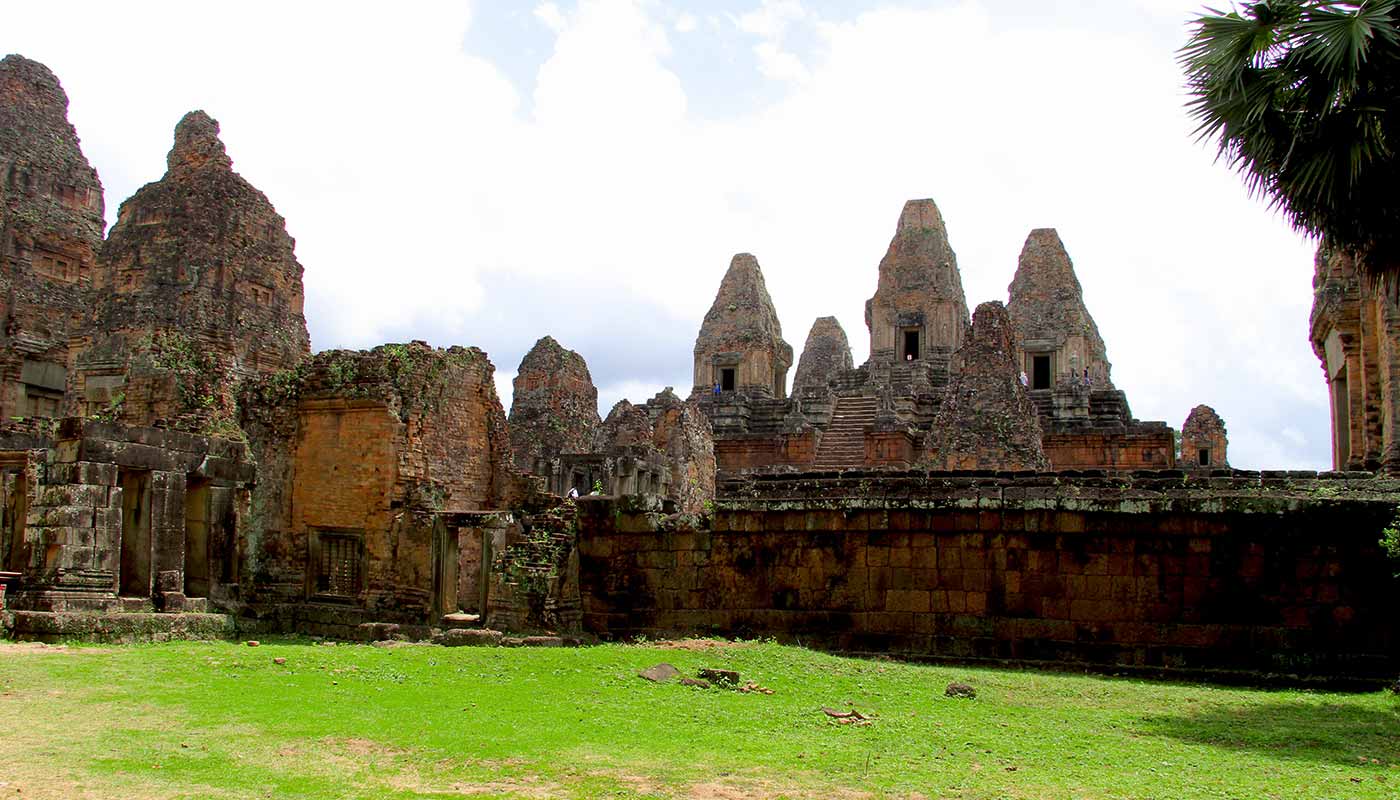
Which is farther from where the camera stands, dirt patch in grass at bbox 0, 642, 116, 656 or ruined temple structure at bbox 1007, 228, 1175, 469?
ruined temple structure at bbox 1007, 228, 1175, 469

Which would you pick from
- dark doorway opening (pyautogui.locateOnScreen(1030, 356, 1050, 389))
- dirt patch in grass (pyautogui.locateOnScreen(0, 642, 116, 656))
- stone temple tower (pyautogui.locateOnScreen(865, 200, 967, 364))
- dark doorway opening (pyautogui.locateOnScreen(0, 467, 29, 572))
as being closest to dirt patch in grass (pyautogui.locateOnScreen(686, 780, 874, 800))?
dirt patch in grass (pyautogui.locateOnScreen(0, 642, 116, 656))

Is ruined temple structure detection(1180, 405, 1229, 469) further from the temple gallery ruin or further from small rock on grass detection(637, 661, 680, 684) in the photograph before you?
small rock on grass detection(637, 661, 680, 684)

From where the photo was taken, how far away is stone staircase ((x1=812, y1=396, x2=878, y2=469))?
35.3m

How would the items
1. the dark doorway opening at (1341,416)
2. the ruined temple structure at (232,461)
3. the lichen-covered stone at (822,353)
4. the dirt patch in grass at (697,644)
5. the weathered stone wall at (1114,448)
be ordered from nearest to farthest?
1. the dirt patch in grass at (697,644)
2. the ruined temple structure at (232,461)
3. the dark doorway opening at (1341,416)
4. the weathered stone wall at (1114,448)
5. the lichen-covered stone at (822,353)

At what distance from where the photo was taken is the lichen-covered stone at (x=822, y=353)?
47.9 metres

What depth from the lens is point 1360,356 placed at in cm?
2252

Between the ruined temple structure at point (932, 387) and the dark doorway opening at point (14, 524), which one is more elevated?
the ruined temple structure at point (932, 387)

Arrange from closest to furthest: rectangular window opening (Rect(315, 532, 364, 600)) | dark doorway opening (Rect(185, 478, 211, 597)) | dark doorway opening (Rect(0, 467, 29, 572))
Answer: dark doorway opening (Rect(185, 478, 211, 597)) → dark doorway opening (Rect(0, 467, 29, 572)) → rectangular window opening (Rect(315, 532, 364, 600))

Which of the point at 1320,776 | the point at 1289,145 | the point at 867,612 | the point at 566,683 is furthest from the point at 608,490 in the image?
the point at 1320,776

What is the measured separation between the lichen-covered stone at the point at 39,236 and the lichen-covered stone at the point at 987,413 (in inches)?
970

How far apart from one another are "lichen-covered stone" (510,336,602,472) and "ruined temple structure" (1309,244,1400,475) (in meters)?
22.3

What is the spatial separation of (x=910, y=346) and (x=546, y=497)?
88.3ft

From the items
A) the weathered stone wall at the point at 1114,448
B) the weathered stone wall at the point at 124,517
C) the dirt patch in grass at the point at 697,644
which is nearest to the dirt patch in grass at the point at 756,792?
the dirt patch in grass at the point at 697,644

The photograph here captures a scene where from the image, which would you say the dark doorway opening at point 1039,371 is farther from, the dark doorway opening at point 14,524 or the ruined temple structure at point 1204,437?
the dark doorway opening at point 14,524
